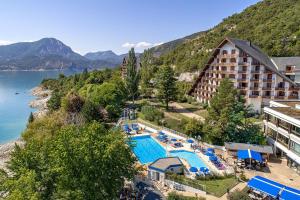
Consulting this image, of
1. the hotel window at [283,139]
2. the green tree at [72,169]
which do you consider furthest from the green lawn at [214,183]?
the hotel window at [283,139]

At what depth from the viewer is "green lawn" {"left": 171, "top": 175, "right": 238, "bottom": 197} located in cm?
2591

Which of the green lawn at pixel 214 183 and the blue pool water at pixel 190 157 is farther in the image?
the blue pool water at pixel 190 157

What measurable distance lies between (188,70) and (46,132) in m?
62.9

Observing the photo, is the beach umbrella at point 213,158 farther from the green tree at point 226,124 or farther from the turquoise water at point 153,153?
the green tree at point 226,124

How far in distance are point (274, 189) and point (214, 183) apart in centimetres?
602

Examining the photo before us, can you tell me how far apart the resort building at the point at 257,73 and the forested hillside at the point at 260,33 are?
25.0m

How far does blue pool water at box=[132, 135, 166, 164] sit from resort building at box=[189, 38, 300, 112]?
2409 cm

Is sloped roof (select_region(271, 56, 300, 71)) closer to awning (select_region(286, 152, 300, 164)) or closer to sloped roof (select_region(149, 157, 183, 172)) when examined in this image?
awning (select_region(286, 152, 300, 164))

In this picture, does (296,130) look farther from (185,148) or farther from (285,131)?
(185,148)

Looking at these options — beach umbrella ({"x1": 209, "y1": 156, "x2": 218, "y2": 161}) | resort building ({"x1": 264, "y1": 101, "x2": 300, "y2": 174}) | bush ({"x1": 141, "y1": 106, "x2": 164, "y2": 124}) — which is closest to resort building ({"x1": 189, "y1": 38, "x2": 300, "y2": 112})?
resort building ({"x1": 264, "y1": 101, "x2": 300, "y2": 174})

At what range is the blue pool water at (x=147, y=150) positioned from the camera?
3712 centimetres

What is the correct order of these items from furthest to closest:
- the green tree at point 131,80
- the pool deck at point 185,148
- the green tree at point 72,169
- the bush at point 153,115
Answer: the green tree at point 131,80 < the bush at point 153,115 < the pool deck at point 185,148 < the green tree at point 72,169

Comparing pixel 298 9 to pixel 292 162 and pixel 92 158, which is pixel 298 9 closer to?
pixel 292 162

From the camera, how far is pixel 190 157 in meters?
36.0
